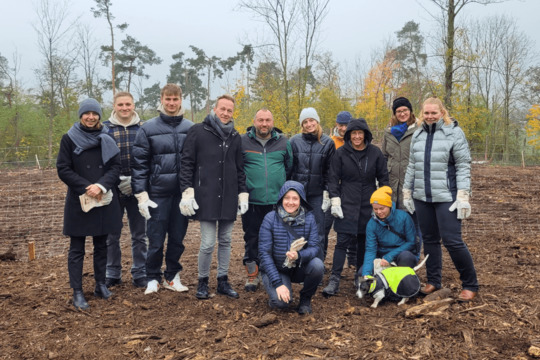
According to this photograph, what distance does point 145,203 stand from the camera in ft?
11.5

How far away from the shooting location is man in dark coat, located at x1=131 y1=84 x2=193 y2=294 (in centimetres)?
354

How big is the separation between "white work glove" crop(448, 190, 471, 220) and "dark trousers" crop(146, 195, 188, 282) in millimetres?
2322

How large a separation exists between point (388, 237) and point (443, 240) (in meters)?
0.47

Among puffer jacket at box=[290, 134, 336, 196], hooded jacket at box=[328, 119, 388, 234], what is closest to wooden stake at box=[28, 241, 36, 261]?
puffer jacket at box=[290, 134, 336, 196]

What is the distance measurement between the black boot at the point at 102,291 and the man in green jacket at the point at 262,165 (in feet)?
4.14

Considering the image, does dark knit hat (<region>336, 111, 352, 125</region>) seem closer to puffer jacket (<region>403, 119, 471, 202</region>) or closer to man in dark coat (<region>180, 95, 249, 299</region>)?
puffer jacket (<region>403, 119, 471, 202</region>)

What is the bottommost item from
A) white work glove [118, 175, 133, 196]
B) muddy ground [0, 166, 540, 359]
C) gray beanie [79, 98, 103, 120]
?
muddy ground [0, 166, 540, 359]

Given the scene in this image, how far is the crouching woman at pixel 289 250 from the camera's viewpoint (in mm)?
3184

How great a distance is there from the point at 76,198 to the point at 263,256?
162 centimetres

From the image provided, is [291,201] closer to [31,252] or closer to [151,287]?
[151,287]

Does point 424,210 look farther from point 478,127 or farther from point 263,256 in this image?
point 478,127

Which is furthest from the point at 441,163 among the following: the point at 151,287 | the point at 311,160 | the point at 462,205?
the point at 151,287

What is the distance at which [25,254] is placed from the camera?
5.45 m

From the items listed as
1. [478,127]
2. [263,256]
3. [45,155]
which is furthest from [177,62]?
[263,256]
